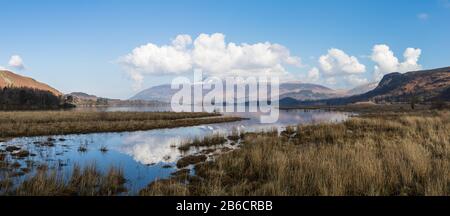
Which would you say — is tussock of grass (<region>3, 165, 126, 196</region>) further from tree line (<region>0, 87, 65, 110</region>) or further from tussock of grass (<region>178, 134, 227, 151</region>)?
tree line (<region>0, 87, 65, 110</region>)

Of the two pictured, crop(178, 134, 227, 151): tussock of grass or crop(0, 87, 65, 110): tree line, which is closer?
crop(178, 134, 227, 151): tussock of grass

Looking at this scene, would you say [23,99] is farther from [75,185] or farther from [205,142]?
[75,185]

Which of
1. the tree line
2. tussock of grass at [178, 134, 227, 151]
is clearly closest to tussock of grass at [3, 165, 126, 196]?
tussock of grass at [178, 134, 227, 151]

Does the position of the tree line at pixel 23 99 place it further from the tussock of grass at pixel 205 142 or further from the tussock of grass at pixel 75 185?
the tussock of grass at pixel 75 185

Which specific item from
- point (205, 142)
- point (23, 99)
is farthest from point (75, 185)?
point (23, 99)

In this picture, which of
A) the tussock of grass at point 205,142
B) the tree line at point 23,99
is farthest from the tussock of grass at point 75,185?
the tree line at point 23,99

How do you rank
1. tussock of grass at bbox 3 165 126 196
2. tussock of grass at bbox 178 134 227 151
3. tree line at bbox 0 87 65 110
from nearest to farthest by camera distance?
tussock of grass at bbox 3 165 126 196 < tussock of grass at bbox 178 134 227 151 < tree line at bbox 0 87 65 110

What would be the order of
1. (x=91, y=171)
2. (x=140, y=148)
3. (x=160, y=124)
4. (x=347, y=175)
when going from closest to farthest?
(x=347, y=175)
(x=91, y=171)
(x=140, y=148)
(x=160, y=124)
